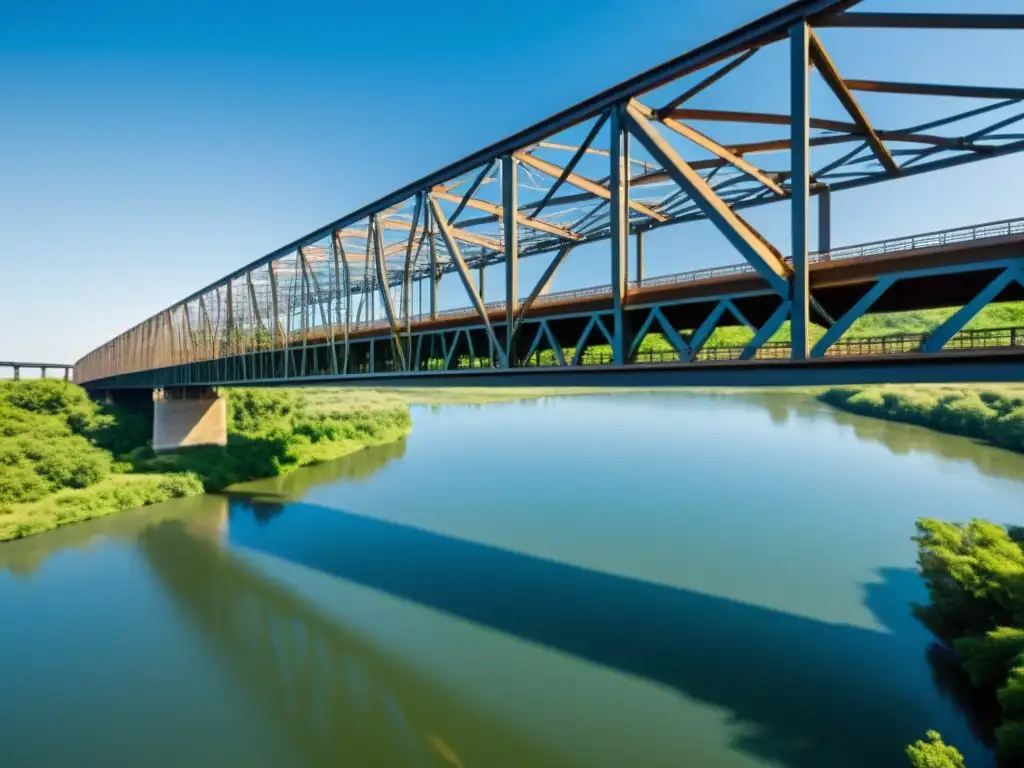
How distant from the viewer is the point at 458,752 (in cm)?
981

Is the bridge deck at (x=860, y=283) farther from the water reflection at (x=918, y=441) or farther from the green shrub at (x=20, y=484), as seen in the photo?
the water reflection at (x=918, y=441)

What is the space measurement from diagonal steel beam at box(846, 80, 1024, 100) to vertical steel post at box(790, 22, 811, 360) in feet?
8.38

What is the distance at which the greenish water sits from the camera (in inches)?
395

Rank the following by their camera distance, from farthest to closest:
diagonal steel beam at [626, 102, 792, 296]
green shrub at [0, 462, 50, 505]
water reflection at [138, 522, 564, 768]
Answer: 1. green shrub at [0, 462, 50, 505]
2. water reflection at [138, 522, 564, 768]
3. diagonal steel beam at [626, 102, 792, 296]

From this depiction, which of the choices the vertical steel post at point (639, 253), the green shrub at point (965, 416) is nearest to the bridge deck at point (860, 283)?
the vertical steel post at point (639, 253)

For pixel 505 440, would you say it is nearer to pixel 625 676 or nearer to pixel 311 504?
pixel 311 504

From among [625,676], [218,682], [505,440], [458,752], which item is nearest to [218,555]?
[218,682]

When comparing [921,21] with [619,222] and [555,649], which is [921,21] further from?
[555,649]

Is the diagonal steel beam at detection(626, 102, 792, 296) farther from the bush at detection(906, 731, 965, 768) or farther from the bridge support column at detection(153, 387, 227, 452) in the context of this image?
the bridge support column at detection(153, 387, 227, 452)

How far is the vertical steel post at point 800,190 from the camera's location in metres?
7.84

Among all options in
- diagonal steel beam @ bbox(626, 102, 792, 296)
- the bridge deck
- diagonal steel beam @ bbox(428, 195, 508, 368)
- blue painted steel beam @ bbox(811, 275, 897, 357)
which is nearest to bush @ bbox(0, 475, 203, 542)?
diagonal steel beam @ bbox(428, 195, 508, 368)

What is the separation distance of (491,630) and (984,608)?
1117 centimetres

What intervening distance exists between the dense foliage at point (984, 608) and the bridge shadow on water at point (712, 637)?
1.07 m

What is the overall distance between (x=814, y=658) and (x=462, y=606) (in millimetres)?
8780
